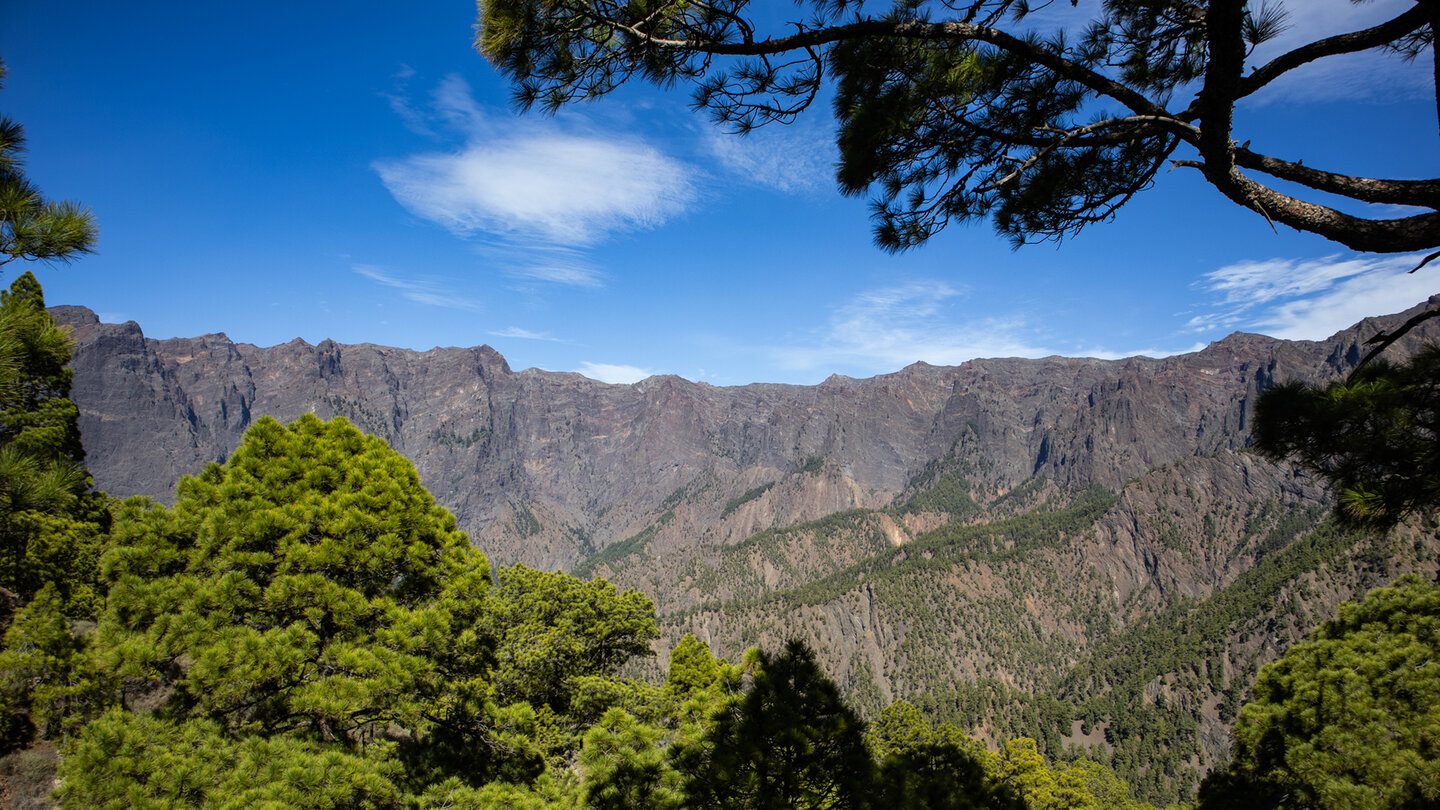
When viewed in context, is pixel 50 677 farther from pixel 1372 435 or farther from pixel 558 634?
pixel 1372 435

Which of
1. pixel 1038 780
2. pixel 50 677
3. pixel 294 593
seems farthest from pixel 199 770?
pixel 1038 780

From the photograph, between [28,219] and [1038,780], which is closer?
[28,219]

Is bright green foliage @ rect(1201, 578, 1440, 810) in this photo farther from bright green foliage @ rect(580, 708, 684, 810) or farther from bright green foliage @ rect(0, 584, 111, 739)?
bright green foliage @ rect(0, 584, 111, 739)

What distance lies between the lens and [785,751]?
280 inches

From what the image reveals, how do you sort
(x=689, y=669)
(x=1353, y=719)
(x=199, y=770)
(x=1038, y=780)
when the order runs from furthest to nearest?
(x=1038, y=780) < (x=689, y=669) < (x=1353, y=719) < (x=199, y=770)

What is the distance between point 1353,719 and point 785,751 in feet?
51.2

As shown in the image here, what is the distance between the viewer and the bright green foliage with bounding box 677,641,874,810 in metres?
7.02

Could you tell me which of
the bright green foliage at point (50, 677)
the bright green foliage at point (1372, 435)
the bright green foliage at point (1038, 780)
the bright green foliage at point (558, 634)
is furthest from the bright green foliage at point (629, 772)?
the bright green foliage at point (1038, 780)

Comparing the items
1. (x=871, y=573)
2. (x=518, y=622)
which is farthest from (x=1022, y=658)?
(x=518, y=622)

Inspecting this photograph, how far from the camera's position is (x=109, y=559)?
7531mm

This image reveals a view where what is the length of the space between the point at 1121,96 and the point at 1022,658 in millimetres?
202658

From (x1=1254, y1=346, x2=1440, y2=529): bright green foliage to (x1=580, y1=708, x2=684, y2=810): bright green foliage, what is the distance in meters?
7.89

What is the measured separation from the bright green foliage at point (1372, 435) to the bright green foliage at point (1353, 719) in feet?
34.7

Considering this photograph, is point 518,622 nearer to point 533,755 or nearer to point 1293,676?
point 533,755
